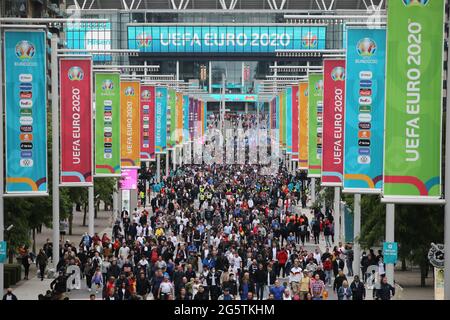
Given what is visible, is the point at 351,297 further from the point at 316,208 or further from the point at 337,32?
the point at 337,32

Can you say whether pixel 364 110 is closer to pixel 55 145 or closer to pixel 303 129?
pixel 55 145

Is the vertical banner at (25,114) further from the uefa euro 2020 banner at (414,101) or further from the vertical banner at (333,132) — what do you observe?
the uefa euro 2020 banner at (414,101)

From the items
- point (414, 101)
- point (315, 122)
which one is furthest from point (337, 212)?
point (414, 101)

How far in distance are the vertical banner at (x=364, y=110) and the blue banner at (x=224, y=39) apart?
4152 inches

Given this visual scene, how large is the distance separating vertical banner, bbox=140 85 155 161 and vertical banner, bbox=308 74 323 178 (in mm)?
16657

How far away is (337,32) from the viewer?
132875 millimetres

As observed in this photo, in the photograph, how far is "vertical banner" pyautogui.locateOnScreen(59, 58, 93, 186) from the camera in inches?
1225

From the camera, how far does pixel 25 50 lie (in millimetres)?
24500


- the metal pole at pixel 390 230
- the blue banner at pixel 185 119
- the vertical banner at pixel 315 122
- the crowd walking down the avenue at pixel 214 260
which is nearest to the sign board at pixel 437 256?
the crowd walking down the avenue at pixel 214 260

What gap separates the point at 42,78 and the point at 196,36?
110470 mm

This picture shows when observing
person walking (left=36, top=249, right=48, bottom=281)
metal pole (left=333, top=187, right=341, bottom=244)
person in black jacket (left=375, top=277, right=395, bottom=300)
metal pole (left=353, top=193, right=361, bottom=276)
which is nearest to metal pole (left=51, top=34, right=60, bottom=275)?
person walking (left=36, top=249, right=48, bottom=281)

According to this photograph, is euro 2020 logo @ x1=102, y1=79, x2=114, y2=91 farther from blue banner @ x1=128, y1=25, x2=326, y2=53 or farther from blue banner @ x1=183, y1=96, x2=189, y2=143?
blue banner @ x1=128, y1=25, x2=326, y2=53

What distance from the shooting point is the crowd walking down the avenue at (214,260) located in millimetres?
25188
